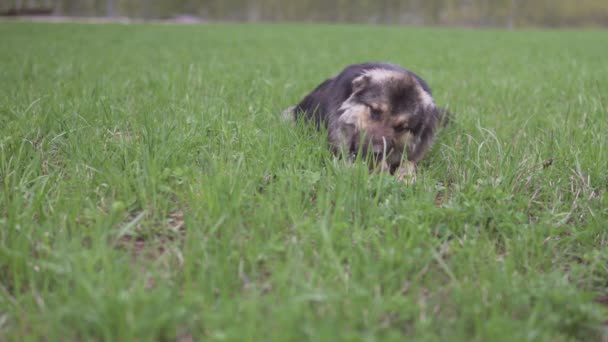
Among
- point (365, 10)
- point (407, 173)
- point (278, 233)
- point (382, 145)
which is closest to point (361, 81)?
point (382, 145)

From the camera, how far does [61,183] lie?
2.63 metres

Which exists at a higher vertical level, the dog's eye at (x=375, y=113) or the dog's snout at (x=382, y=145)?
the dog's eye at (x=375, y=113)

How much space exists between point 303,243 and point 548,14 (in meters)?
61.5

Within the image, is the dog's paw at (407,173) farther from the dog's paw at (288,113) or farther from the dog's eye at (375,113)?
the dog's paw at (288,113)

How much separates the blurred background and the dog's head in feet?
166

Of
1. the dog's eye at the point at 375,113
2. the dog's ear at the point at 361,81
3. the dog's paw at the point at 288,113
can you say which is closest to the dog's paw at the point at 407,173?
the dog's eye at the point at 375,113

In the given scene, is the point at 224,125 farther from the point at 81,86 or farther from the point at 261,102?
the point at 81,86

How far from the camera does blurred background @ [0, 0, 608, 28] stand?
2004 inches

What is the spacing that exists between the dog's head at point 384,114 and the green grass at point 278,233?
322mm

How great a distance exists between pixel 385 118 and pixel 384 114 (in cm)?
3

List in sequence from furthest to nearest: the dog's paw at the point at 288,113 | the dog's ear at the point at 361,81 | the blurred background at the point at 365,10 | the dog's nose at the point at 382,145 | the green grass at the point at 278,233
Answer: the blurred background at the point at 365,10 < the dog's paw at the point at 288,113 < the dog's ear at the point at 361,81 < the dog's nose at the point at 382,145 < the green grass at the point at 278,233

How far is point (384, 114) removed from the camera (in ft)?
11.8

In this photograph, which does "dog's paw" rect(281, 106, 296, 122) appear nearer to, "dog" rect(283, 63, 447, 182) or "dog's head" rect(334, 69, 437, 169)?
"dog" rect(283, 63, 447, 182)

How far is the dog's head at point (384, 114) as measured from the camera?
3.57 metres
